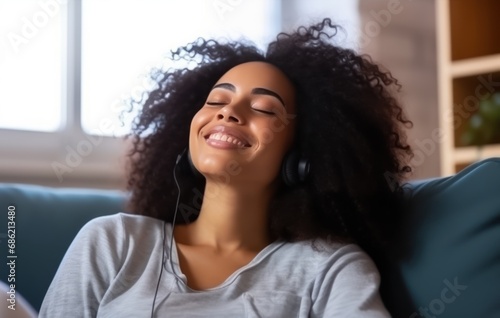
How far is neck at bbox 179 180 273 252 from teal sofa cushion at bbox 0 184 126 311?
247 mm

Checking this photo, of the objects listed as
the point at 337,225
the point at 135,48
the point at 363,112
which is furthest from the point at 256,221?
the point at 135,48

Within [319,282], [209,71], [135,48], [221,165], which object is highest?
[135,48]

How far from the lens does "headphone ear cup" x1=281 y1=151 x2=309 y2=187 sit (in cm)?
136

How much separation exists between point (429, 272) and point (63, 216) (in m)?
0.70

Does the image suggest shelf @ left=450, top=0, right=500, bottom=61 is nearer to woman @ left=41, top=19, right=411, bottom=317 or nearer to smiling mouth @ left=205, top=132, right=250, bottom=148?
woman @ left=41, top=19, right=411, bottom=317

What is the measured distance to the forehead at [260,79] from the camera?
1355mm

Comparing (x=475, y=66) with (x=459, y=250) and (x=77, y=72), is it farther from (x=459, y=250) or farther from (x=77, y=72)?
(x=459, y=250)

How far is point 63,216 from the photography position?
1484mm

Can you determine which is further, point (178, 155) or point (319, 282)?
point (178, 155)

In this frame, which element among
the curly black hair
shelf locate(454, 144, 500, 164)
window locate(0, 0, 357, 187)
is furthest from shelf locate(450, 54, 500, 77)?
the curly black hair

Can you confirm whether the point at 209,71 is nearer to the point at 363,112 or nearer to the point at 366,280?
the point at 363,112

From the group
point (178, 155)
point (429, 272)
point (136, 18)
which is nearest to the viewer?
point (429, 272)

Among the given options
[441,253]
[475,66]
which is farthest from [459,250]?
[475,66]

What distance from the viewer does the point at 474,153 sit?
245 cm
